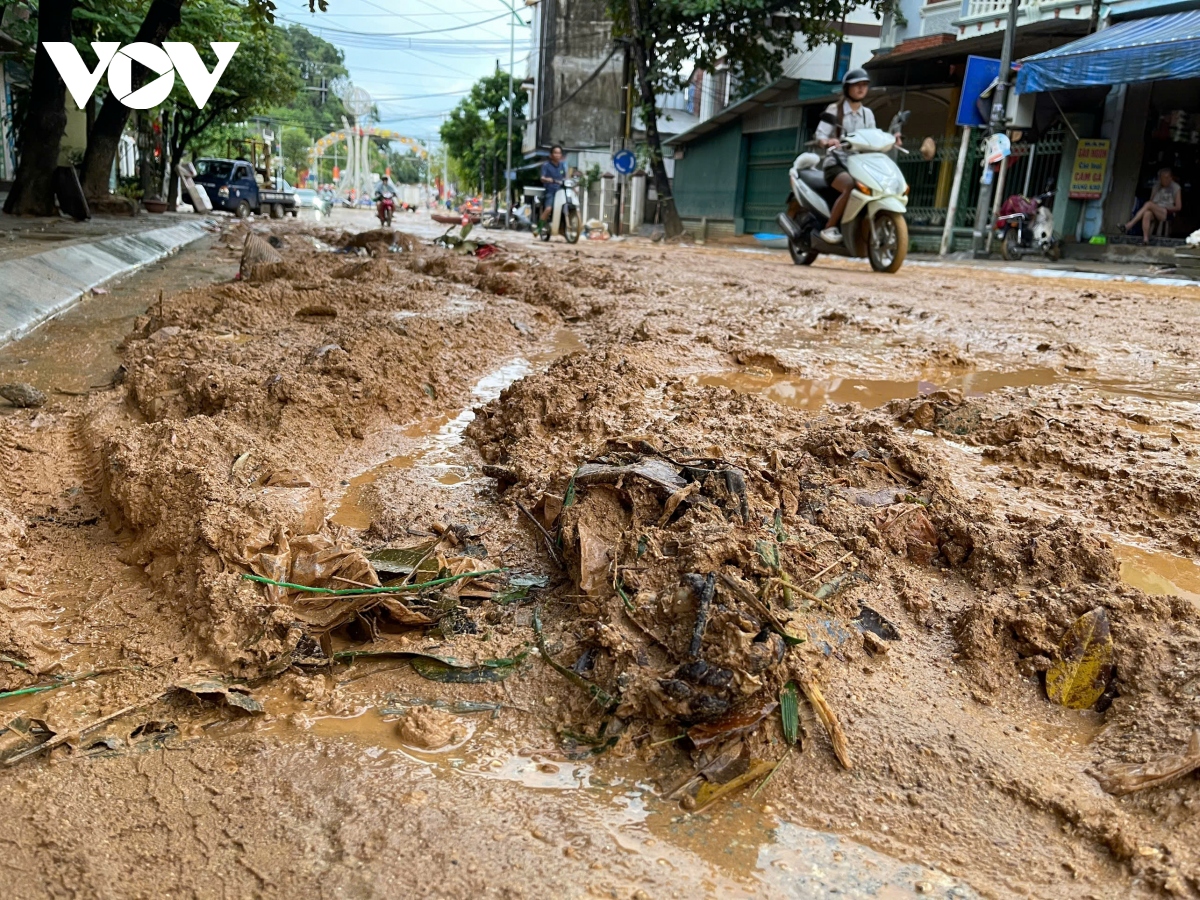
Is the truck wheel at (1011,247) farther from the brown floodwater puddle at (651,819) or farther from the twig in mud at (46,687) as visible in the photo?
the twig in mud at (46,687)

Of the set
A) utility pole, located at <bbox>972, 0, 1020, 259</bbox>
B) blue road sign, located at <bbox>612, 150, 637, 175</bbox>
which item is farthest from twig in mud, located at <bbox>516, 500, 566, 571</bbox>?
blue road sign, located at <bbox>612, 150, 637, 175</bbox>

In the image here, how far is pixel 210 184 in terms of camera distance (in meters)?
25.5

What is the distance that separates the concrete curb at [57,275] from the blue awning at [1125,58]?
430 inches

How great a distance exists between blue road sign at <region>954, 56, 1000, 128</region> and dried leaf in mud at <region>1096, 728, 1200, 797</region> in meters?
13.4

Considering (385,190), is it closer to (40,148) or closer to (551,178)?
(551,178)

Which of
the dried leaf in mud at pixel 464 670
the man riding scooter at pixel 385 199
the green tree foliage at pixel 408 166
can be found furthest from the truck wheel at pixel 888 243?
the green tree foliage at pixel 408 166

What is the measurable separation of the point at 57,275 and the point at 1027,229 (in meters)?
12.3

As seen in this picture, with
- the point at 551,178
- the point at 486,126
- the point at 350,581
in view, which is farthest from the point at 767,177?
the point at 486,126

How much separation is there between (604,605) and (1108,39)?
1310 centimetres

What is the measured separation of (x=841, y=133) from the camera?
945cm

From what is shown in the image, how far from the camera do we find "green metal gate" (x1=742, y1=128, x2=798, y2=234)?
19928mm

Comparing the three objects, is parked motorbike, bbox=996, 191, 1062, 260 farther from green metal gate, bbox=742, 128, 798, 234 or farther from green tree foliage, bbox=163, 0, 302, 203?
green tree foliage, bbox=163, 0, 302, 203

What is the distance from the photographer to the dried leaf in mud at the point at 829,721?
130 centimetres

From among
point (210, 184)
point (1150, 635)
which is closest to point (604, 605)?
point (1150, 635)
